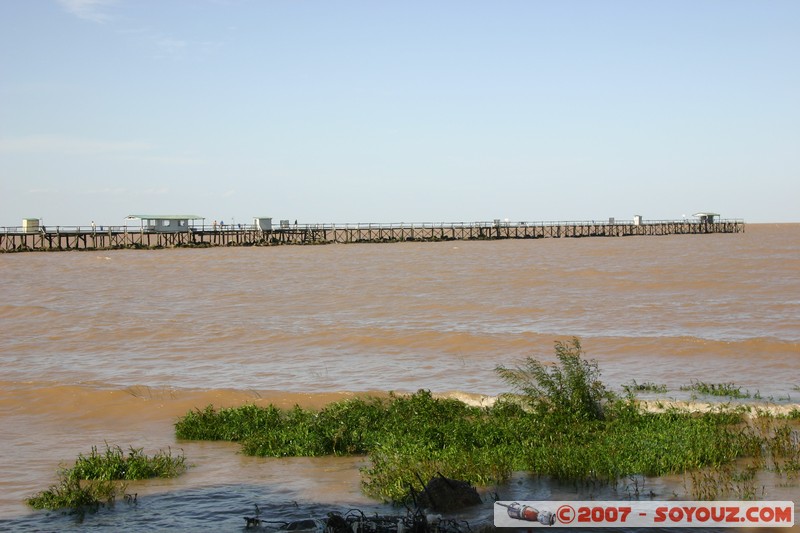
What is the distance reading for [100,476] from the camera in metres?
10.0

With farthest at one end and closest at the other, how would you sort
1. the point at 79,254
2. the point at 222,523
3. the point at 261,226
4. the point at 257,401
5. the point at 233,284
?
the point at 261,226 < the point at 79,254 < the point at 233,284 < the point at 257,401 < the point at 222,523

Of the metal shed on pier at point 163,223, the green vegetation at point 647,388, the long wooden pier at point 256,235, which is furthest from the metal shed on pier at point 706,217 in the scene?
the green vegetation at point 647,388

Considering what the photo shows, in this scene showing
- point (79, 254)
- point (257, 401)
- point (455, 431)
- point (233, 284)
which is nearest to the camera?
point (455, 431)

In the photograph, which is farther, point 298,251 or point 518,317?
point 298,251

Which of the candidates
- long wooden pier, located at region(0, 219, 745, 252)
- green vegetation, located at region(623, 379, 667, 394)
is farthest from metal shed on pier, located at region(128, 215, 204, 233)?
green vegetation, located at region(623, 379, 667, 394)

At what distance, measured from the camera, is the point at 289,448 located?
11.3m

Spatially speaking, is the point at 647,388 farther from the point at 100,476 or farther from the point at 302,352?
the point at 100,476

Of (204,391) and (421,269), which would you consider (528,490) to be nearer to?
(204,391)

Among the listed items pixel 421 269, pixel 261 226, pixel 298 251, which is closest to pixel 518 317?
pixel 421 269

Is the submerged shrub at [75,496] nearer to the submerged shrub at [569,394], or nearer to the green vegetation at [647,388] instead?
the submerged shrub at [569,394]

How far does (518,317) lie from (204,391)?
1392 cm

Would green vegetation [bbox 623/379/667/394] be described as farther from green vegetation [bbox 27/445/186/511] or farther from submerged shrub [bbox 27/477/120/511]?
submerged shrub [bbox 27/477/120/511]

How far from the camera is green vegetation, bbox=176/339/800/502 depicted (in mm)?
9531

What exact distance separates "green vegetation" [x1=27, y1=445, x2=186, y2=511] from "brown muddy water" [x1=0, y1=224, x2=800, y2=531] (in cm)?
21
